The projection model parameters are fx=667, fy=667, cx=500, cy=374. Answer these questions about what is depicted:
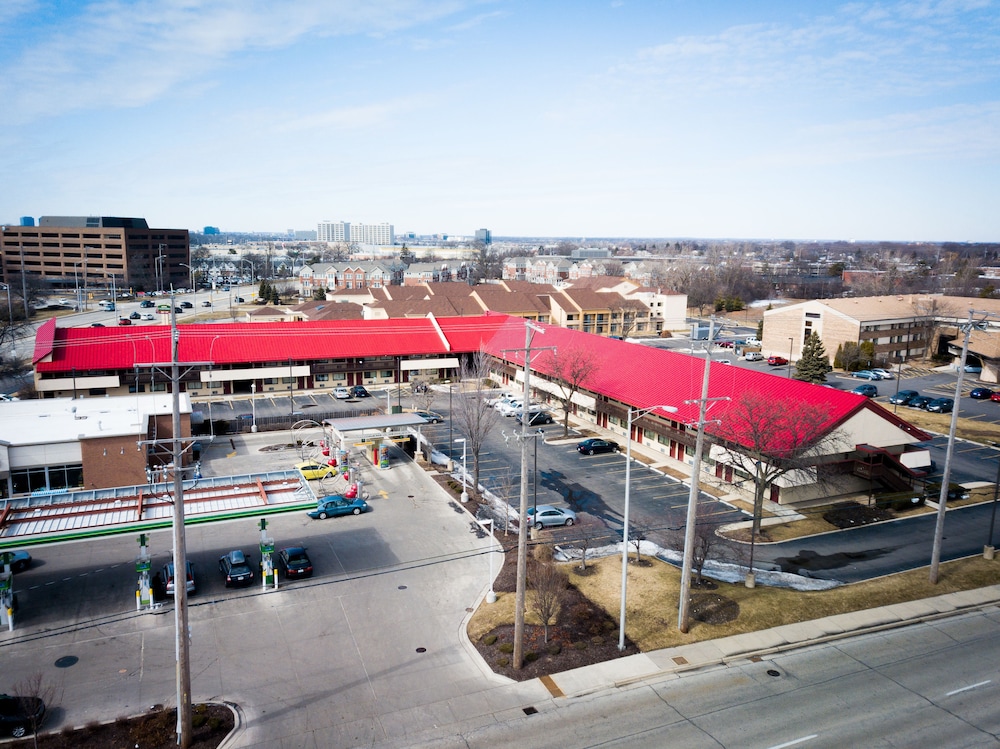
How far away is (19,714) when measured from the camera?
18531mm

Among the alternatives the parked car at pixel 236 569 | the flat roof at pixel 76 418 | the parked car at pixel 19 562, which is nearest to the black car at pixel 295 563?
the parked car at pixel 236 569

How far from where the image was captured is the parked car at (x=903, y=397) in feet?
196

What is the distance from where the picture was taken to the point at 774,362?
263ft

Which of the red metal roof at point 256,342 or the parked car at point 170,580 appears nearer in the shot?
the parked car at point 170,580

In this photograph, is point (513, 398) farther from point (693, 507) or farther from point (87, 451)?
point (693, 507)

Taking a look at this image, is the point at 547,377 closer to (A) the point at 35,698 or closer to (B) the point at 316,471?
(B) the point at 316,471

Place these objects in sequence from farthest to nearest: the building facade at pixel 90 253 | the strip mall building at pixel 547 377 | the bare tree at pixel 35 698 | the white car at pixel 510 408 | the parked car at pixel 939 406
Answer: the building facade at pixel 90 253, the parked car at pixel 939 406, the white car at pixel 510 408, the strip mall building at pixel 547 377, the bare tree at pixel 35 698

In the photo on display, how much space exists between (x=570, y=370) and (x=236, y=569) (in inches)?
Result: 1245

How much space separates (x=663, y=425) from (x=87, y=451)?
113 ft

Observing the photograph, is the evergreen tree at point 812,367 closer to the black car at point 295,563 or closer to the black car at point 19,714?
the black car at point 295,563

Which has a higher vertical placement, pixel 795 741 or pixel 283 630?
pixel 795 741

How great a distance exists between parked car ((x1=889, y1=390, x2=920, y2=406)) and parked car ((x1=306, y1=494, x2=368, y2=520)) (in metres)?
48.7

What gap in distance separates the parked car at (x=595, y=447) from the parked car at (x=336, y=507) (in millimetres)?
16297

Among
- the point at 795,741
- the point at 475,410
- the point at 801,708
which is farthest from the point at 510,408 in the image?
the point at 795,741
